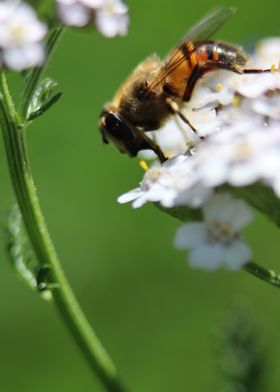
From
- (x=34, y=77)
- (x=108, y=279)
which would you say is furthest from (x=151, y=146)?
(x=108, y=279)

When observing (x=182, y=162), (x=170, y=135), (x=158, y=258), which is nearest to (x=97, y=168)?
(x=158, y=258)

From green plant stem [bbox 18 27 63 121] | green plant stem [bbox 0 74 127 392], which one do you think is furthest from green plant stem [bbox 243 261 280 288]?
green plant stem [bbox 18 27 63 121]

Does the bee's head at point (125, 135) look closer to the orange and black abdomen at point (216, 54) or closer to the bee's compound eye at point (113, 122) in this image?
the bee's compound eye at point (113, 122)

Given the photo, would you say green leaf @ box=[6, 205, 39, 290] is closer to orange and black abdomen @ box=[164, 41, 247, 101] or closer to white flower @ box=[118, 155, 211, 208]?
white flower @ box=[118, 155, 211, 208]

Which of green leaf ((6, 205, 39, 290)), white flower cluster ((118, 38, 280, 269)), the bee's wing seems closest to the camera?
white flower cluster ((118, 38, 280, 269))

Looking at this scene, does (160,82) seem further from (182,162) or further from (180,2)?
(180,2)

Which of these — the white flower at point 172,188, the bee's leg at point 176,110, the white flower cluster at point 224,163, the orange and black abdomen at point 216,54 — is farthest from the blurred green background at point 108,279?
the white flower at point 172,188
